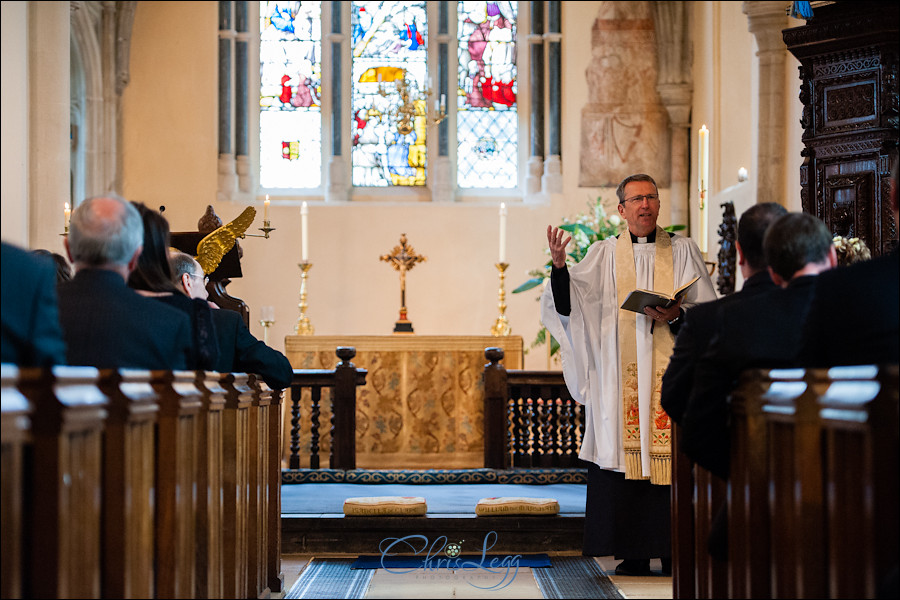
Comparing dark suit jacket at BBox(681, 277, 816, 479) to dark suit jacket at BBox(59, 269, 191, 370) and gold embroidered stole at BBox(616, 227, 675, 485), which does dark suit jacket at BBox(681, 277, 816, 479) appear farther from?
gold embroidered stole at BBox(616, 227, 675, 485)

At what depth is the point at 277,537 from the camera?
181 inches

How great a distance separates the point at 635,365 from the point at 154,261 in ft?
7.97

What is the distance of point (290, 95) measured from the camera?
1225 cm

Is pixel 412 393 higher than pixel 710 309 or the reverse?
the reverse

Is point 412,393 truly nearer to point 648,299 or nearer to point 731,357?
point 648,299

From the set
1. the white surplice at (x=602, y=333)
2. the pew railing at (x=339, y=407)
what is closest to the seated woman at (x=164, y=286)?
the white surplice at (x=602, y=333)

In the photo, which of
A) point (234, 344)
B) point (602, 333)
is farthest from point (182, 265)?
point (602, 333)

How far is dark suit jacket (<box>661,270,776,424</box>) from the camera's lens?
333cm

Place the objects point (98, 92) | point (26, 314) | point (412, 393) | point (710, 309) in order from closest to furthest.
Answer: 1. point (26, 314)
2. point (710, 309)
3. point (412, 393)
4. point (98, 92)

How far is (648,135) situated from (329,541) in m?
7.35

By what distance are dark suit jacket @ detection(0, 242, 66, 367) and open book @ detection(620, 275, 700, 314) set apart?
2.54 metres

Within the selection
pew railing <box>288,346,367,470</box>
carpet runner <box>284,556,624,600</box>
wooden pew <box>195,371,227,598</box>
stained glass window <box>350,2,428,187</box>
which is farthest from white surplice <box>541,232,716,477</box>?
stained glass window <box>350,2,428,187</box>

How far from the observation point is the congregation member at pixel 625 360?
16.1 feet

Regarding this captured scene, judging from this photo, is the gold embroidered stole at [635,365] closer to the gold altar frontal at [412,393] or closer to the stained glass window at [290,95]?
the gold altar frontal at [412,393]
